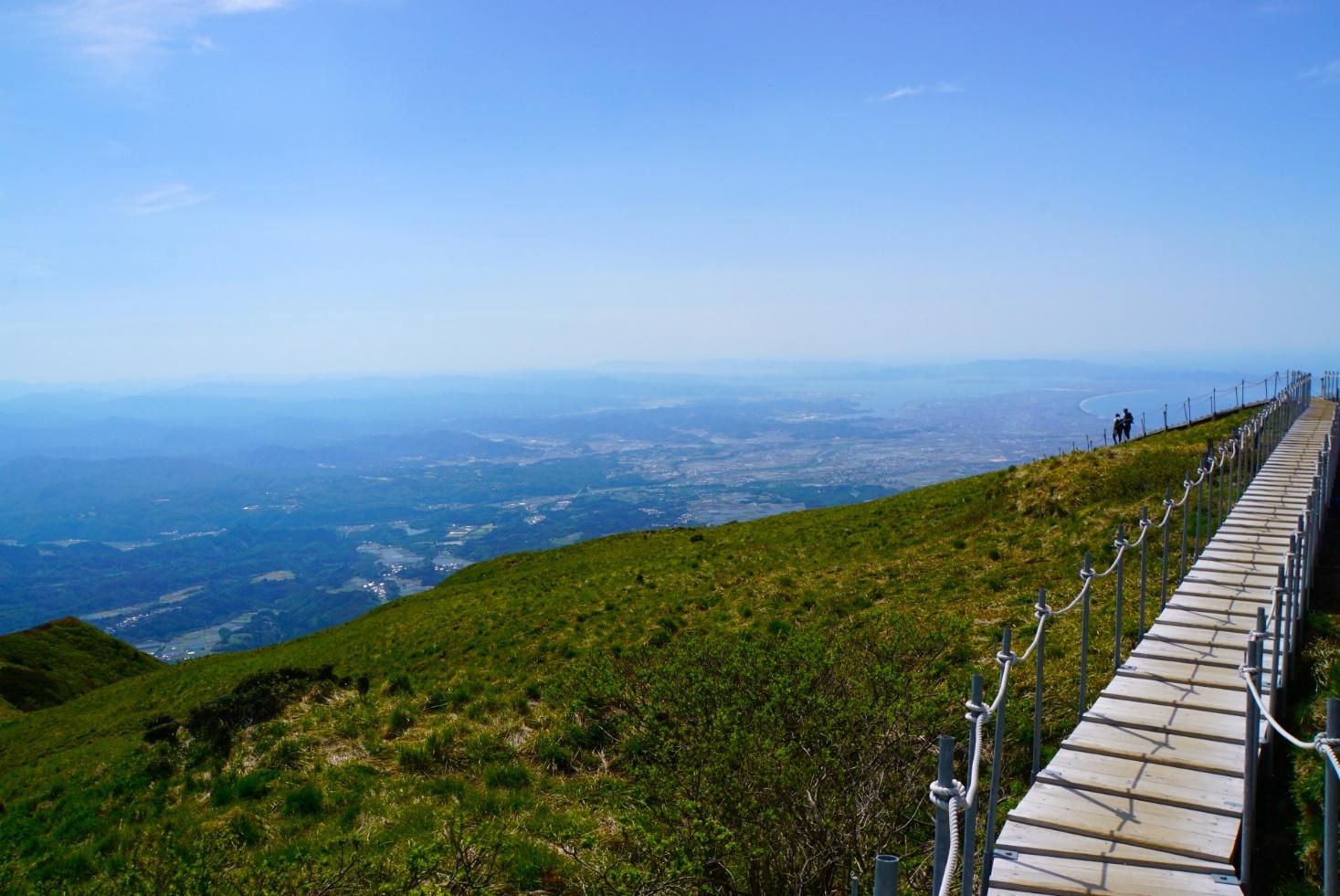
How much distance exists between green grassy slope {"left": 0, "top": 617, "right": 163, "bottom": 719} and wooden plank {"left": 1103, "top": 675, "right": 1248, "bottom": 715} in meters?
35.8

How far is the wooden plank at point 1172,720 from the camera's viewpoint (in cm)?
830

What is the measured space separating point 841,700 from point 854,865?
348 cm

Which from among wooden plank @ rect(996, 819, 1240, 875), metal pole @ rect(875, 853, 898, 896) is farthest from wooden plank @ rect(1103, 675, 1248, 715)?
metal pole @ rect(875, 853, 898, 896)

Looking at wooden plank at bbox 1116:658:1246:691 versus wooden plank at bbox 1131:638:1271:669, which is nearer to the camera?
wooden plank at bbox 1116:658:1246:691

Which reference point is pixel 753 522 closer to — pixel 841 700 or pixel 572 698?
pixel 572 698

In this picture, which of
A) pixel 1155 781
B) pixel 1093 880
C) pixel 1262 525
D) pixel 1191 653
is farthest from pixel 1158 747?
pixel 1262 525

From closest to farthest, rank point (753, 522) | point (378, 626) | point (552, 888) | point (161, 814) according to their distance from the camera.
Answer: point (552, 888), point (161, 814), point (378, 626), point (753, 522)

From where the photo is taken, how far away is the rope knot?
4676 millimetres

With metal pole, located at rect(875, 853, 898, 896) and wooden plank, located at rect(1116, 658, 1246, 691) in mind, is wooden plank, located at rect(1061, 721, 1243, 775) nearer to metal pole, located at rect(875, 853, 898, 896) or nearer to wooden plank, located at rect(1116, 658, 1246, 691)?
wooden plank, located at rect(1116, 658, 1246, 691)

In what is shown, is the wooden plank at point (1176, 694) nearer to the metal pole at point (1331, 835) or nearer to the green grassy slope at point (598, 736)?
the green grassy slope at point (598, 736)

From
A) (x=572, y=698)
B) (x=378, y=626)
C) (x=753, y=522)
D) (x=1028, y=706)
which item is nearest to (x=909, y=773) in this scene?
(x=1028, y=706)

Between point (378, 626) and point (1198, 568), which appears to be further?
point (378, 626)

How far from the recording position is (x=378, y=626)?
93.7 ft

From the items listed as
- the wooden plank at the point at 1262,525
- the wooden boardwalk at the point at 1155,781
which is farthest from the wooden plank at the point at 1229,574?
the wooden plank at the point at 1262,525
